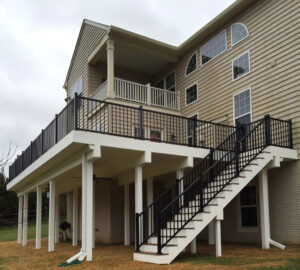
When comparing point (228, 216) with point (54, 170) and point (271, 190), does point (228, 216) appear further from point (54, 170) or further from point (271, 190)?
point (54, 170)

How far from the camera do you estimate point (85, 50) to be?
1927 cm

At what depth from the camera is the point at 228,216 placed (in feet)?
48.0

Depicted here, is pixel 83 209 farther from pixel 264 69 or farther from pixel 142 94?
pixel 142 94

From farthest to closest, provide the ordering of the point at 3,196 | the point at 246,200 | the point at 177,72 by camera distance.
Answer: the point at 3,196 < the point at 177,72 < the point at 246,200

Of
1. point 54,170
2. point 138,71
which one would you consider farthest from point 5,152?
point 138,71

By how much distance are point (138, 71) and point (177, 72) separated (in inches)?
93.0

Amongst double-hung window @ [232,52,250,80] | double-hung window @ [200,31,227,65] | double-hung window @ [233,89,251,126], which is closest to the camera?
double-hung window @ [233,89,251,126]

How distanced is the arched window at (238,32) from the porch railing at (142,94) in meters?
4.07

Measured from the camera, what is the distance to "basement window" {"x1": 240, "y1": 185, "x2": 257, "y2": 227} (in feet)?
44.8

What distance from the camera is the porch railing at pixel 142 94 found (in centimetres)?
1616

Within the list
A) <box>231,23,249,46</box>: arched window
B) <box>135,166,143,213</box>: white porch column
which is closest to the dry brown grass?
<box>135,166,143,213</box>: white porch column

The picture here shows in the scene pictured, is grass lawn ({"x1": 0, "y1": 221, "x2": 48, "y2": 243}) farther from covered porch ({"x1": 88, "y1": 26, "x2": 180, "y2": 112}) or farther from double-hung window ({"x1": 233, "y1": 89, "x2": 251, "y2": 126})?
double-hung window ({"x1": 233, "y1": 89, "x2": 251, "y2": 126})

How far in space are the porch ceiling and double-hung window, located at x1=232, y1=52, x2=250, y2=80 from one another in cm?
403

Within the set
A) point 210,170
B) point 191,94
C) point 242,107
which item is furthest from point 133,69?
point 210,170
